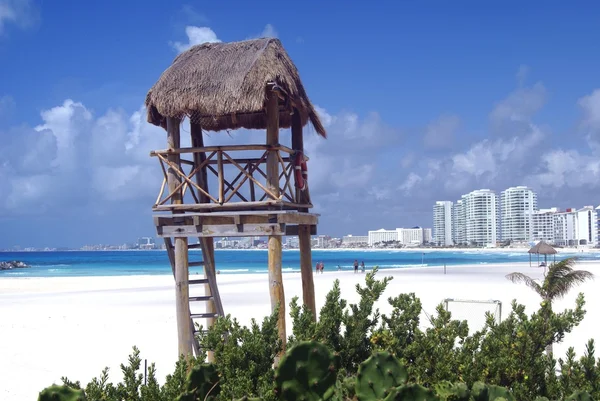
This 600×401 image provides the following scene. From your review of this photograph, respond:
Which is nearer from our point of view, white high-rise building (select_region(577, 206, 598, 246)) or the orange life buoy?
the orange life buoy

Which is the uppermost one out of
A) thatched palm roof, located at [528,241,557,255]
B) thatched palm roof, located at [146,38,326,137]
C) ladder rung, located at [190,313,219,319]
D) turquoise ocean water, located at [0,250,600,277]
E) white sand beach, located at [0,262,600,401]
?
thatched palm roof, located at [146,38,326,137]

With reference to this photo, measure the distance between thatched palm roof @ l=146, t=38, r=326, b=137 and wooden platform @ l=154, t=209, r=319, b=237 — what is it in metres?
1.35

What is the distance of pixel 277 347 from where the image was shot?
579 cm

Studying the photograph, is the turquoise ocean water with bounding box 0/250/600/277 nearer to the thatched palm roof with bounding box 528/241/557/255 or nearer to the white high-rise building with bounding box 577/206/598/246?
the thatched palm roof with bounding box 528/241/557/255

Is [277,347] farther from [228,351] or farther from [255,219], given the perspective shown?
[255,219]

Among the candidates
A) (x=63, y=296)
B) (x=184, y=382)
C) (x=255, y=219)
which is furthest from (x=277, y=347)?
(x=63, y=296)

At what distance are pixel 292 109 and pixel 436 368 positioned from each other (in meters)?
4.96

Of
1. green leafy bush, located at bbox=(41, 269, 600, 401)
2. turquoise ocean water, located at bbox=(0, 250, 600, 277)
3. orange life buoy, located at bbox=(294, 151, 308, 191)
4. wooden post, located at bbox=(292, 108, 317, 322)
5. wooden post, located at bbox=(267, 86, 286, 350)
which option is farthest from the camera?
turquoise ocean water, located at bbox=(0, 250, 600, 277)

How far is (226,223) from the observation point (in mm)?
8523

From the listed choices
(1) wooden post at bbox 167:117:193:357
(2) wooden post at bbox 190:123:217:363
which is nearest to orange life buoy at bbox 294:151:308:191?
(2) wooden post at bbox 190:123:217:363

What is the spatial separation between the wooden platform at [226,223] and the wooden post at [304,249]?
1.08 metres

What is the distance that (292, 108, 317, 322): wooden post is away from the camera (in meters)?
9.68

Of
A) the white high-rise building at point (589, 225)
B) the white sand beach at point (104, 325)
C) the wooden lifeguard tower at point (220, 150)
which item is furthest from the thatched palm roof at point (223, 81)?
the white high-rise building at point (589, 225)

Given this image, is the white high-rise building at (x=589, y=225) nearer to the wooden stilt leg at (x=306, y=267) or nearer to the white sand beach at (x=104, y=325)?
the white sand beach at (x=104, y=325)
